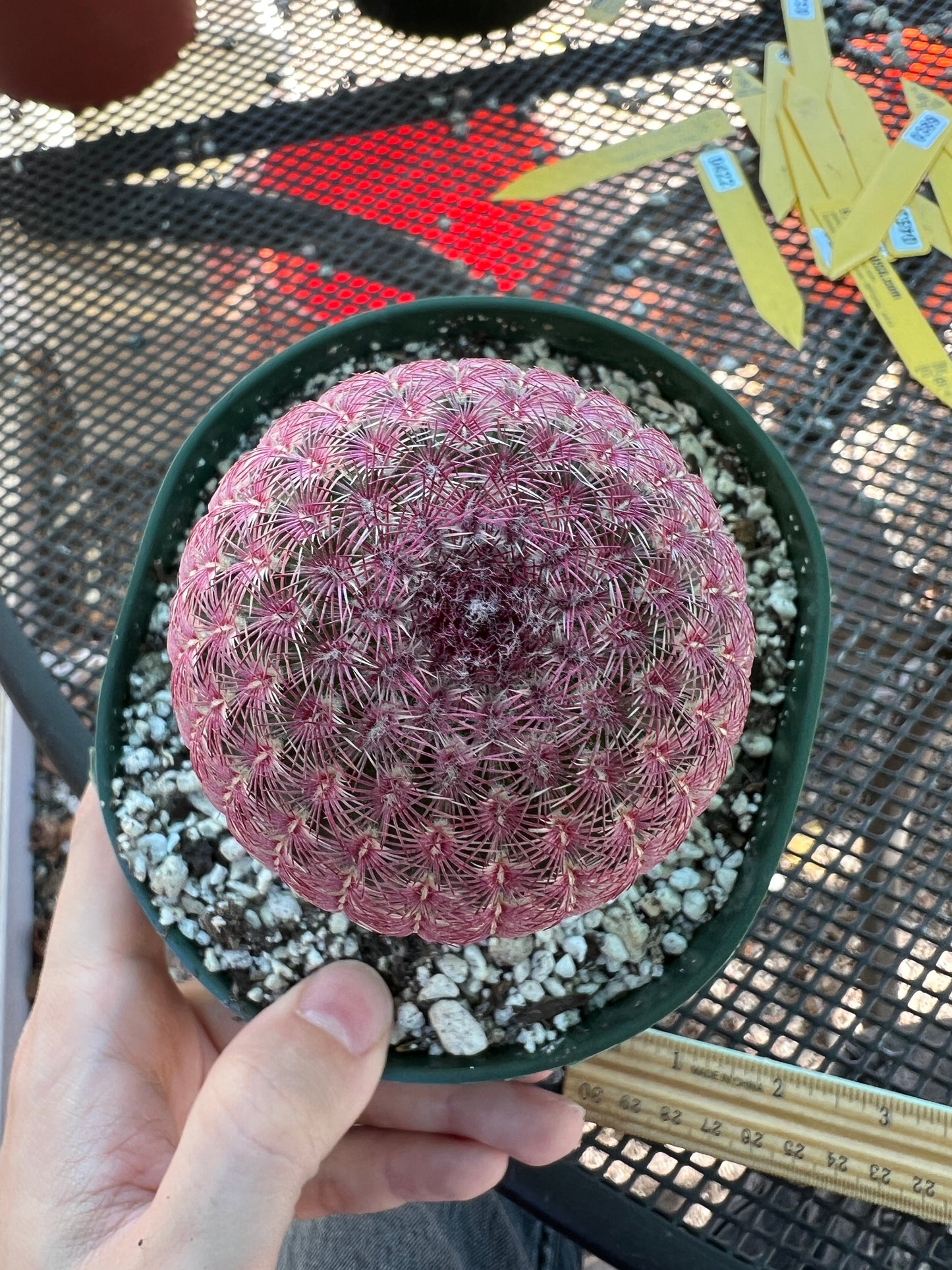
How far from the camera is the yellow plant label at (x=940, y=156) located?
0.93 m

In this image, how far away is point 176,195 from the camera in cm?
100

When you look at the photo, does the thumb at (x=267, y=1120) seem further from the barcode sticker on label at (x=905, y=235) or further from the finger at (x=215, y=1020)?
the barcode sticker on label at (x=905, y=235)

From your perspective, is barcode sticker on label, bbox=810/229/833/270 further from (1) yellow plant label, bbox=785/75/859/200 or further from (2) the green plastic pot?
(2) the green plastic pot

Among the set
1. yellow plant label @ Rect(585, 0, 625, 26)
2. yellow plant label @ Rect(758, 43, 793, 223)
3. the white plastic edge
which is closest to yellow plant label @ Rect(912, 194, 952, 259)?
yellow plant label @ Rect(758, 43, 793, 223)

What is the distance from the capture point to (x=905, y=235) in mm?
917

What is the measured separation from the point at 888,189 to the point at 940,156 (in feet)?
0.24

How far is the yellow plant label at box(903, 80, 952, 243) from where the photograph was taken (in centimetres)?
93

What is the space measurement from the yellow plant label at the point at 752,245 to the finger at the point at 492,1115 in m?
0.67

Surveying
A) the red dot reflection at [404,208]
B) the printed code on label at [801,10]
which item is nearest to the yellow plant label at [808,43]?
the printed code on label at [801,10]

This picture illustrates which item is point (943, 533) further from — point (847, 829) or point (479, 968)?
point (479, 968)

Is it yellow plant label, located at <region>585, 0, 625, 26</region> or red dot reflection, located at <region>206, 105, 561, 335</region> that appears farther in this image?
yellow plant label, located at <region>585, 0, 625, 26</region>

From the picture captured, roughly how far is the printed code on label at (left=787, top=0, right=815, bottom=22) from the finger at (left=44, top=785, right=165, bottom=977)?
1.01m

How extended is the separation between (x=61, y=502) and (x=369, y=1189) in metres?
0.62

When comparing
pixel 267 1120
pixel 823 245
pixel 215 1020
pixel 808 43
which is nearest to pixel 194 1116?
pixel 267 1120
